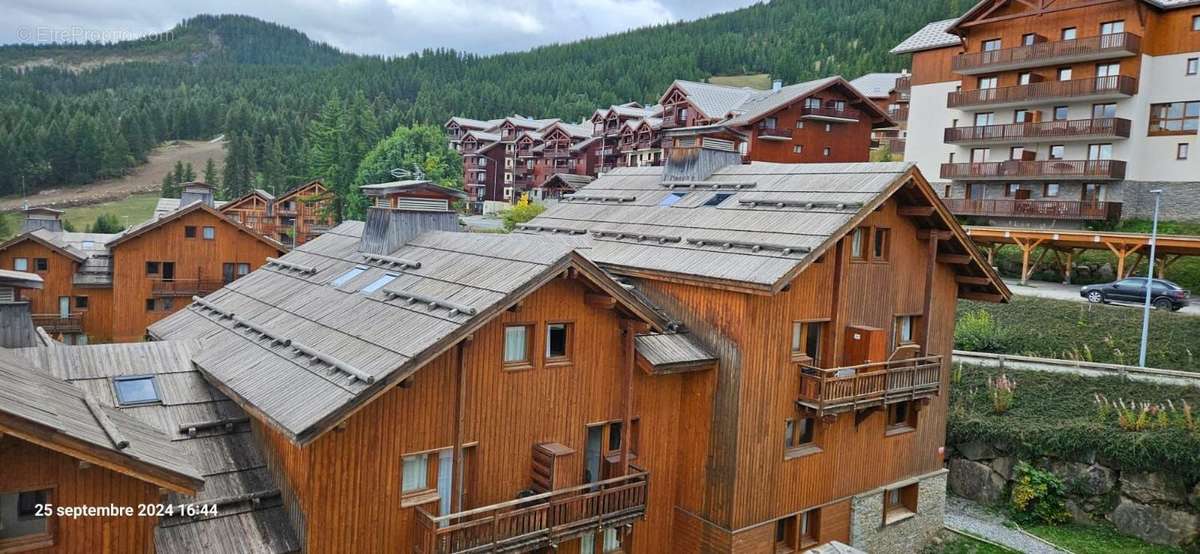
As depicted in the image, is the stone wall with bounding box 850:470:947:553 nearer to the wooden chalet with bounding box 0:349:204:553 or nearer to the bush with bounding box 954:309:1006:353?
the bush with bounding box 954:309:1006:353

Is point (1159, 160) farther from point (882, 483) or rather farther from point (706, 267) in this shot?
point (706, 267)

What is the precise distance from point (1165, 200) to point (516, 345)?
48.3 meters

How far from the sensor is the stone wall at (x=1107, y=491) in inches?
963

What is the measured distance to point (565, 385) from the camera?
1744 centimetres

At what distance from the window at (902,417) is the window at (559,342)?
38.5 feet

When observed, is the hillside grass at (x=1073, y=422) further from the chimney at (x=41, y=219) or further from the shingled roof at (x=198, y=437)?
the chimney at (x=41, y=219)

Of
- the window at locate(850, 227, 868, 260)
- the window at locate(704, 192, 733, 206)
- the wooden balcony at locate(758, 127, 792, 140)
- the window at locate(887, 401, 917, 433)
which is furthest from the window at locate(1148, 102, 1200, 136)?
the window at locate(704, 192, 733, 206)

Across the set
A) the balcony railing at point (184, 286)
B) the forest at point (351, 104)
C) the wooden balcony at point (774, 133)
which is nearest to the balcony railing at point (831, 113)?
the wooden balcony at point (774, 133)

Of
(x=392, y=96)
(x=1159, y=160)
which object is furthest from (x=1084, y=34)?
(x=392, y=96)

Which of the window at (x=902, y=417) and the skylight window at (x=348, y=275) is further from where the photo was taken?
the window at (x=902, y=417)

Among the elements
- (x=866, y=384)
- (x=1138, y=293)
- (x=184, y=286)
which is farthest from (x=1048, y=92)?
(x=184, y=286)

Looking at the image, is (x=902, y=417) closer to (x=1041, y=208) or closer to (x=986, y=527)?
(x=986, y=527)

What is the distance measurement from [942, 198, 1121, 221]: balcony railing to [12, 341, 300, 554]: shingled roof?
4268cm

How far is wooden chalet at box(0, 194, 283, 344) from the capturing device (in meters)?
44.4
